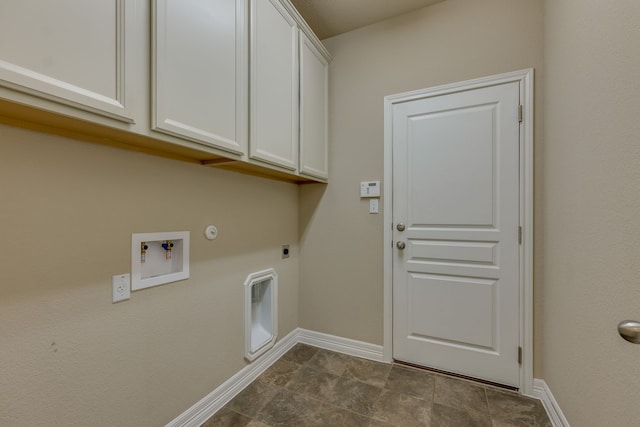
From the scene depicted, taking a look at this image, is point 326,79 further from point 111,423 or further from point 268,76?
point 111,423

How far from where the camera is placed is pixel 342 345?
223 centimetres

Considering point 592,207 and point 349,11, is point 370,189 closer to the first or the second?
point 592,207

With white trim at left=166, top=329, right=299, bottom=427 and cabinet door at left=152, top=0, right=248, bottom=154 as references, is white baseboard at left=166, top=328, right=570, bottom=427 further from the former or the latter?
cabinet door at left=152, top=0, right=248, bottom=154

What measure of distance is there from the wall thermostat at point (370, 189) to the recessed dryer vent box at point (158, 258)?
1.34m

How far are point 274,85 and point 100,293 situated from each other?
1.40 meters

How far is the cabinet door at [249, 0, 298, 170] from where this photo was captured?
4.77 ft

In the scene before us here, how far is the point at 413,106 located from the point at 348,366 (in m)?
2.08

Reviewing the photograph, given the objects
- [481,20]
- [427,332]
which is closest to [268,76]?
[481,20]

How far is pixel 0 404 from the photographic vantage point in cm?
83

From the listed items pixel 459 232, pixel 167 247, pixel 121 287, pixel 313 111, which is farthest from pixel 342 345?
pixel 313 111

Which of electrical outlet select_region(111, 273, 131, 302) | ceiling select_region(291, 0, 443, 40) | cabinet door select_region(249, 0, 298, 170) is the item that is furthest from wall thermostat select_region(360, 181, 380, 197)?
electrical outlet select_region(111, 273, 131, 302)

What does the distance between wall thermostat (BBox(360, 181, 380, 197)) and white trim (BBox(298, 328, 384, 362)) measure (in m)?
1.23

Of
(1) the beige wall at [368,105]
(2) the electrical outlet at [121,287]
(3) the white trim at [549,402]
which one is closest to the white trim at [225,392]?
(1) the beige wall at [368,105]

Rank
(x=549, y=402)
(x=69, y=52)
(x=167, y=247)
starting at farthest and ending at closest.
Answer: (x=549, y=402), (x=167, y=247), (x=69, y=52)
